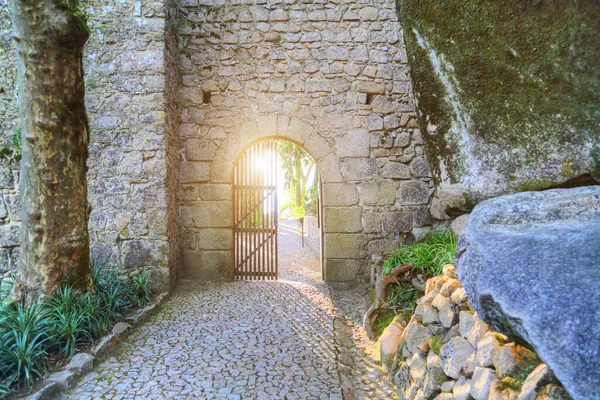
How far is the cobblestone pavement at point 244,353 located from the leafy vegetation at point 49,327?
0.27 meters

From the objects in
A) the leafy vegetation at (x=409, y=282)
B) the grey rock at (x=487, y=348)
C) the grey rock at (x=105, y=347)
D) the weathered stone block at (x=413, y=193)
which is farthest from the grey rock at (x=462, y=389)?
the weathered stone block at (x=413, y=193)

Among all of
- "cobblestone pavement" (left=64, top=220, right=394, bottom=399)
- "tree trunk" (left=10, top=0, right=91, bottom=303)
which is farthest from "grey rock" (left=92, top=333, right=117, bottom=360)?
"tree trunk" (left=10, top=0, right=91, bottom=303)

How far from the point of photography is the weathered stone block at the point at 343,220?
4605 mm

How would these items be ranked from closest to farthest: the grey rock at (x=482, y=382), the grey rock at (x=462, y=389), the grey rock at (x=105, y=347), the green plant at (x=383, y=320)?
the grey rock at (x=482, y=382) < the grey rock at (x=462, y=389) < the grey rock at (x=105, y=347) < the green plant at (x=383, y=320)

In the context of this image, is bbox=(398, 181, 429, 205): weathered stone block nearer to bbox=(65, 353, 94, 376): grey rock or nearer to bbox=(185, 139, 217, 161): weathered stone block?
bbox=(185, 139, 217, 161): weathered stone block

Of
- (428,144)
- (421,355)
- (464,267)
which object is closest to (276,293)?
(421,355)

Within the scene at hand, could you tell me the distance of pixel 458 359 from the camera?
1.79 metres

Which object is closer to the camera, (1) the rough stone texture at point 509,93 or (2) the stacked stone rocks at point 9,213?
(1) the rough stone texture at point 509,93

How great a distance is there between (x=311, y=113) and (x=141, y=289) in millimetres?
2914

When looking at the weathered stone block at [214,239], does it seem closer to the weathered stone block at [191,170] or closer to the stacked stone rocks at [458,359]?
the weathered stone block at [191,170]

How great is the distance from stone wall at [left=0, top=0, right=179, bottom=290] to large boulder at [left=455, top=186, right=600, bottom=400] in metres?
3.58

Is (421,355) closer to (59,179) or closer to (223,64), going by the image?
(59,179)

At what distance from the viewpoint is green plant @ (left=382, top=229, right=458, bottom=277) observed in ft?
9.88

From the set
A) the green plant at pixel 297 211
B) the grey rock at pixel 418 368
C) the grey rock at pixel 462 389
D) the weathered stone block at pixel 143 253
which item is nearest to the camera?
the grey rock at pixel 462 389
